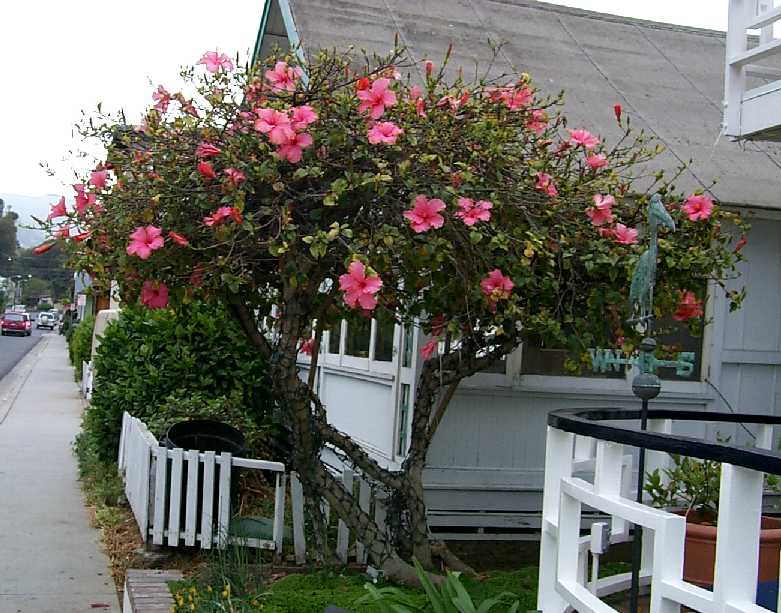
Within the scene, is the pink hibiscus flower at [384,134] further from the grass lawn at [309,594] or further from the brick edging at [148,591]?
the brick edging at [148,591]

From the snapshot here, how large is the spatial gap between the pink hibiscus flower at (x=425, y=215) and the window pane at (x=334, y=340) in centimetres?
482

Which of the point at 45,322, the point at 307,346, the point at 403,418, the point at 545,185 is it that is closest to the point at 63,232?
the point at 307,346

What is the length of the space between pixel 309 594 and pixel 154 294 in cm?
182

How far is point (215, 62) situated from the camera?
567cm

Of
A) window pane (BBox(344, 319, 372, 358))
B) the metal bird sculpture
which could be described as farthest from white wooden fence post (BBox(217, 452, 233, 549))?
the metal bird sculpture

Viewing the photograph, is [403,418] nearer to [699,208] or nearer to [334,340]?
[334,340]

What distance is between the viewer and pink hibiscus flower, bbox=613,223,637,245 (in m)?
Answer: 5.57

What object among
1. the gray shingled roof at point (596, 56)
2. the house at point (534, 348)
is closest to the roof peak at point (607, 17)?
the gray shingled roof at point (596, 56)

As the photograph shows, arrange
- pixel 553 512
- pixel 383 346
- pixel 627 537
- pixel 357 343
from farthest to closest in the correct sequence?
pixel 357 343
pixel 383 346
pixel 627 537
pixel 553 512

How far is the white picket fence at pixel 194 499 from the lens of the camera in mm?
7039

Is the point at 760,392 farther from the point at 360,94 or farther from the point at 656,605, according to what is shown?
the point at 656,605

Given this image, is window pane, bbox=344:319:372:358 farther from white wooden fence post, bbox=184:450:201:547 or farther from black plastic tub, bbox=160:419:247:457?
white wooden fence post, bbox=184:450:201:547

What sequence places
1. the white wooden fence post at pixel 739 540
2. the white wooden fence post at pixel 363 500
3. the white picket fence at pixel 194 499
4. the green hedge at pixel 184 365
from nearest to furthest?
the white wooden fence post at pixel 739 540 → the white wooden fence post at pixel 363 500 → the white picket fence at pixel 194 499 → the green hedge at pixel 184 365

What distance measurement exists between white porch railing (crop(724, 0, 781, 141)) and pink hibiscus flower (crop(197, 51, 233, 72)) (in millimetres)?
2977
